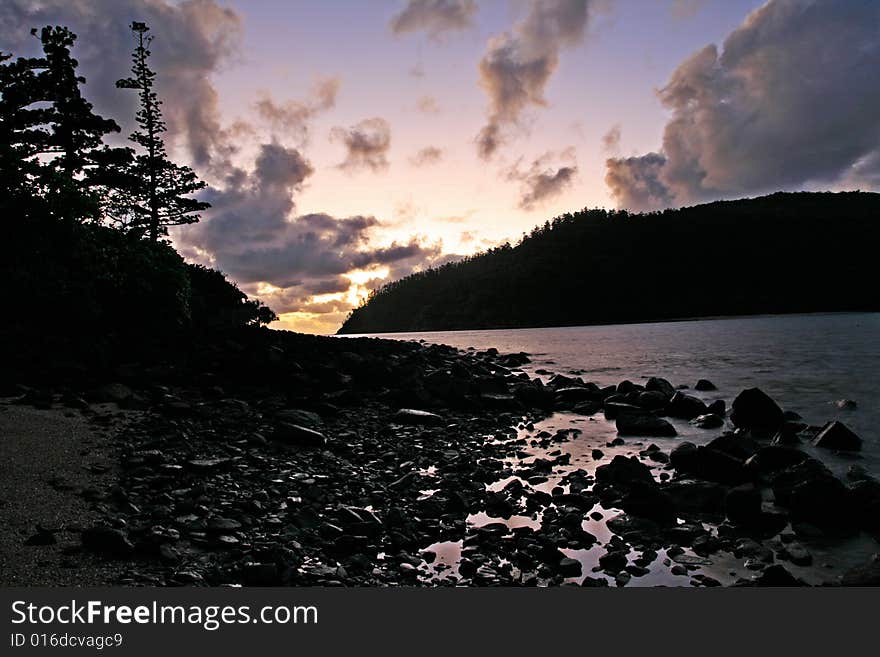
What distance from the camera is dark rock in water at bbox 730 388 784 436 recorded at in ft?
51.3

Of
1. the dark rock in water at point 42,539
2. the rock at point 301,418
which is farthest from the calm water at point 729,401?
the rock at point 301,418

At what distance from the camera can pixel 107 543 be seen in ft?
19.6

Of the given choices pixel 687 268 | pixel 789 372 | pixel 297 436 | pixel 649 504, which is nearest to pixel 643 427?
pixel 649 504

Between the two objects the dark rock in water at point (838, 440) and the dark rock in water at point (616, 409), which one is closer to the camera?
the dark rock in water at point (838, 440)

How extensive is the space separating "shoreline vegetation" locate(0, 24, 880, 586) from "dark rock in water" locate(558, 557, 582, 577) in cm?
2

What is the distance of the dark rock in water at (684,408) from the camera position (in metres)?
17.6

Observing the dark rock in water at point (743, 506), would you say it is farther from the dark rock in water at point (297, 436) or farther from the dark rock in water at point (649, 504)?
the dark rock in water at point (297, 436)

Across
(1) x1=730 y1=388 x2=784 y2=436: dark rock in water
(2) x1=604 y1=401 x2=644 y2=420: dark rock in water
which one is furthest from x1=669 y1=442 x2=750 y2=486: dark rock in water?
(2) x1=604 y1=401 x2=644 y2=420: dark rock in water

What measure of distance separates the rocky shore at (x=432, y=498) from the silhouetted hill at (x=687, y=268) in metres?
146

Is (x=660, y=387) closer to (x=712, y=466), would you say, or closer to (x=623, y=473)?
(x=712, y=466)

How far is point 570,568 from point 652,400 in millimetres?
13721

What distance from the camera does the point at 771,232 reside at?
14912 cm

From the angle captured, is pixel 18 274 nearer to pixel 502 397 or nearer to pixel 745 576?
pixel 502 397

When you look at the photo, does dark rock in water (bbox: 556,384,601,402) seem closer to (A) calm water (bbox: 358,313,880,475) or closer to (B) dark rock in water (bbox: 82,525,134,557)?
Result: (A) calm water (bbox: 358,313,880,475)
